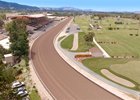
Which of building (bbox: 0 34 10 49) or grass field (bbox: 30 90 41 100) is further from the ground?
grass field (bbox: 30 90 41 100)

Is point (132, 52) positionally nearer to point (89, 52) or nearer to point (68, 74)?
point (89, 52)

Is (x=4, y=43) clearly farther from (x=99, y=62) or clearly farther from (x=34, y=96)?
(x=34, y=96)

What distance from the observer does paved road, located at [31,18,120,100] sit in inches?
1986

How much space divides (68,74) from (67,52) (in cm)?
2479

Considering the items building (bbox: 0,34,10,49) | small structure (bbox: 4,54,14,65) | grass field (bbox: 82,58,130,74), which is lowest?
building (bbox: 0,34,10,49)

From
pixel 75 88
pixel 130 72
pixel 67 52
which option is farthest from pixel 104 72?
pixel 67 52

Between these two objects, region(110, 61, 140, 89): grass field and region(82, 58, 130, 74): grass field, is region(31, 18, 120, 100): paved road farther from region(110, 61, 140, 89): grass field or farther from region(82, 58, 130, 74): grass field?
region(110, 61, 140, 89): grass field

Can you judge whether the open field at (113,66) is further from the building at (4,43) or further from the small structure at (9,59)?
the building at (4,43)

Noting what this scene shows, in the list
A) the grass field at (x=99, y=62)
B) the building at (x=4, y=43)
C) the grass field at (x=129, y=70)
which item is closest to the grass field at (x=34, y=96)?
the grass field at (x=99, y=62)

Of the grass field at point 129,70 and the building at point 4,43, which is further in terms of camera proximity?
the building at point 4,43

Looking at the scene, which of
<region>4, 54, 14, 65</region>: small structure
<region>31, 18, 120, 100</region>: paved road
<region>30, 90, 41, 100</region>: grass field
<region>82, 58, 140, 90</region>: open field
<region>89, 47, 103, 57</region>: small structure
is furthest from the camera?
<region>89, 47, 103, 57</region>: small structure

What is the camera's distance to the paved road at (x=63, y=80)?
50.4 metres

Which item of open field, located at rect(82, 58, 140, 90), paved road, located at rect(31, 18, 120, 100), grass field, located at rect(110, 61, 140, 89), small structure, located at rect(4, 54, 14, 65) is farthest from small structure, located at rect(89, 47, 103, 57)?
small structure, located at rect(4, 54, 14, 65)

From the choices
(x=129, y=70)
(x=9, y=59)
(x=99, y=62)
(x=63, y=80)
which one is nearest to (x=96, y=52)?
(x=99, y=62)
